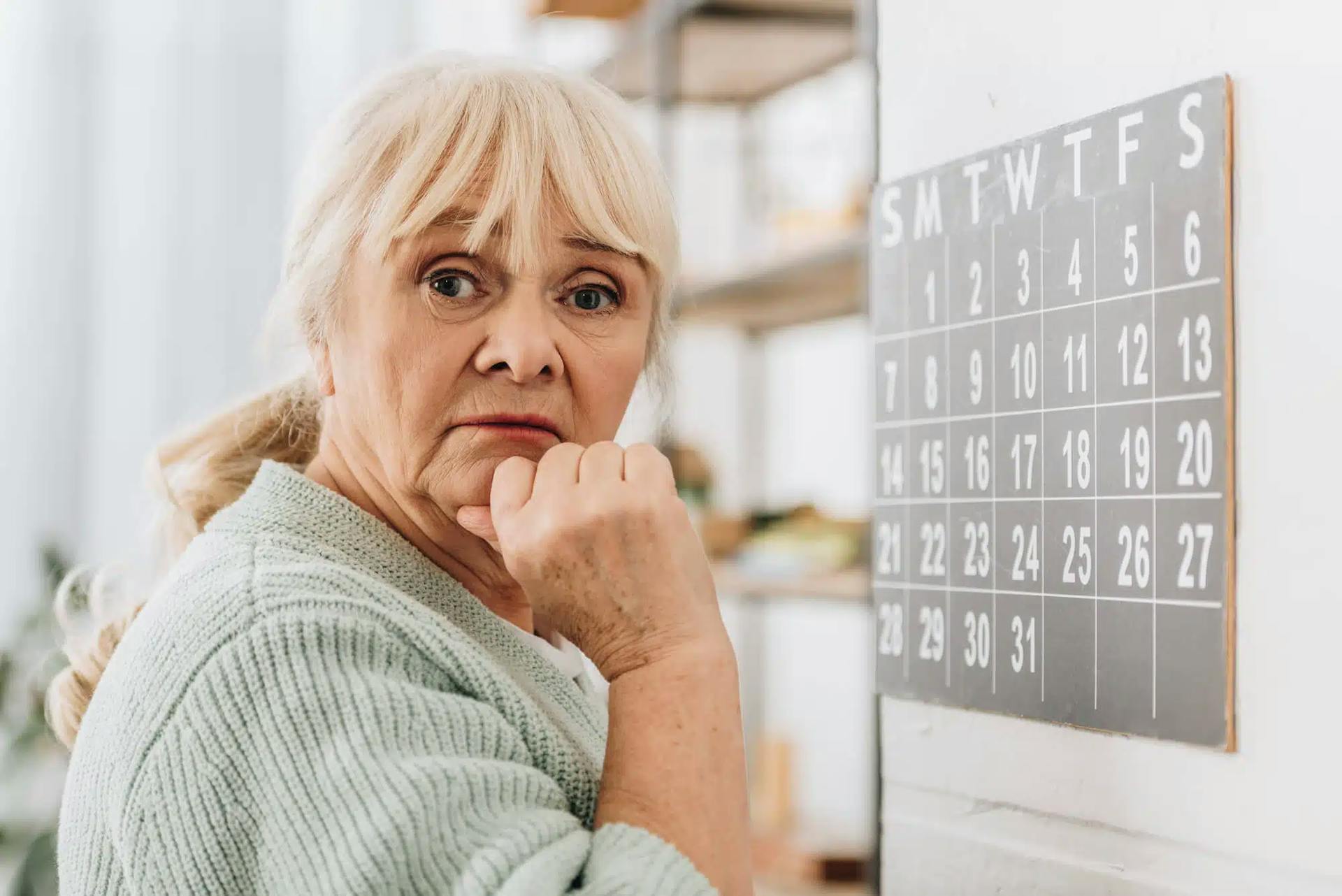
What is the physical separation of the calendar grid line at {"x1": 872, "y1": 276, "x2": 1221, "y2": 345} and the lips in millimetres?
339

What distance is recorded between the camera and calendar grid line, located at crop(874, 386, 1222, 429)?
876mm

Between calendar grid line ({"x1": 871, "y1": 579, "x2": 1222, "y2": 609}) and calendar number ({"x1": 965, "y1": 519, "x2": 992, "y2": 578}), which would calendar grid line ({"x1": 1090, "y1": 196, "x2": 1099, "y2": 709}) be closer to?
calendar grid line ({"x1": 871, "y1": 579, "x2": 1222, "y2": 609})

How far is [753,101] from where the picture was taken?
295cm

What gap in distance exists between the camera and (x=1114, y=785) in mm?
956

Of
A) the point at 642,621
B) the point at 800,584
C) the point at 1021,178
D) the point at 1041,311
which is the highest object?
the point at 1021,178

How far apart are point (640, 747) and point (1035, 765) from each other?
14.0 inches

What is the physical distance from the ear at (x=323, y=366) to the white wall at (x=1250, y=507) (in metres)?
0.54

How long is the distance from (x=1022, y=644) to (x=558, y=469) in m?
0.38

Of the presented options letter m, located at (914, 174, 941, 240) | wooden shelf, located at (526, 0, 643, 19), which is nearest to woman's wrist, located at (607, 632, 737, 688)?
letter m, located at (914, 174, 941, 240)

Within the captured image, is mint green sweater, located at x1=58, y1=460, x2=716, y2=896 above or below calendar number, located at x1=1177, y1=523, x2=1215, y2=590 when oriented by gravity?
below

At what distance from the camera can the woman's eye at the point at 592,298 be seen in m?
1.00

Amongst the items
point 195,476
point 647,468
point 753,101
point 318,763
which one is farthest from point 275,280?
point 318,763

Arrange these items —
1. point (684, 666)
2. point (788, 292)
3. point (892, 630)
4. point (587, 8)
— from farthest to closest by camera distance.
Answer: point (587, 8)
point (788, 292)
point (892, 630)
point (684, 666)

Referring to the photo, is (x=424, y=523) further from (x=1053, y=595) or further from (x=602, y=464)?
(x=1053, y=595)
